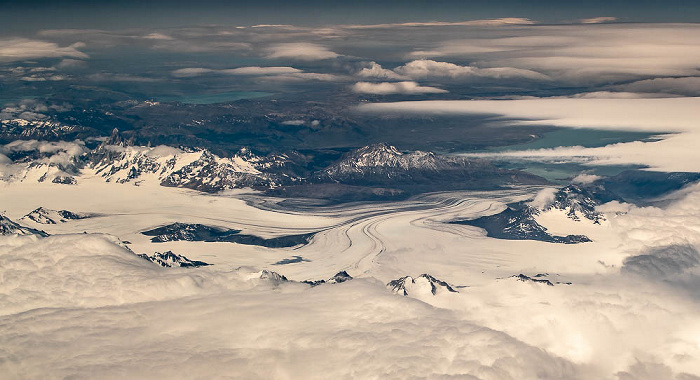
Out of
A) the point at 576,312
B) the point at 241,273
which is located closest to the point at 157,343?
the point at 241,273

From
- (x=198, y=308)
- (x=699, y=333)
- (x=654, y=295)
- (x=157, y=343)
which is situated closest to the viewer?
(x=157, y=343)

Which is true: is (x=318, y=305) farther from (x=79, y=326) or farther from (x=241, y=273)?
(x=79, y=326)

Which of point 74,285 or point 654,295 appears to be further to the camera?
point 654,295

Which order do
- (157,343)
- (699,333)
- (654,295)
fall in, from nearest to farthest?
(157,343), (699,333), (654,295)

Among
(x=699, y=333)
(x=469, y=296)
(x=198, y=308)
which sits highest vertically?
(x=198, y=308)

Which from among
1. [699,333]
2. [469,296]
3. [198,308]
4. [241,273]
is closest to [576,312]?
[699,333]

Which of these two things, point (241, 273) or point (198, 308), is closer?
point (198, 308)

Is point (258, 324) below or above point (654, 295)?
above

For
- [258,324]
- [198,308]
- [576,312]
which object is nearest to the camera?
[258,324]

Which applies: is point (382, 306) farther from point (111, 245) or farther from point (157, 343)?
point (111, 245)
